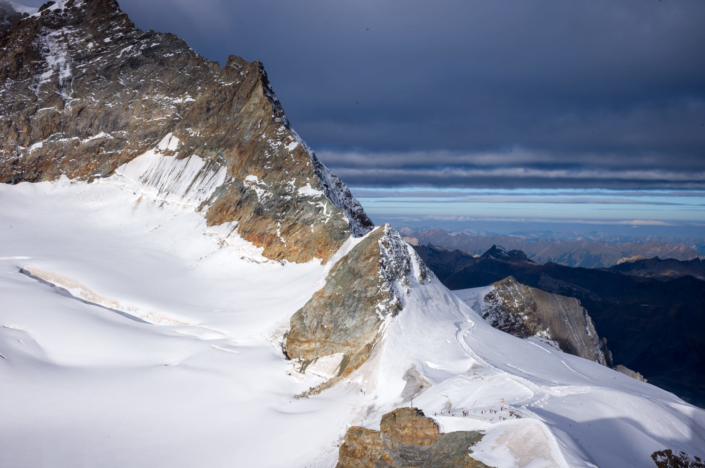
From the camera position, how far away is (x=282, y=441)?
1856cm

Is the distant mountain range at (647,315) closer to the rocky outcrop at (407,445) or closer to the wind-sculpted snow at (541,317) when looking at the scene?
the wind-sculpted snow at (541,317)

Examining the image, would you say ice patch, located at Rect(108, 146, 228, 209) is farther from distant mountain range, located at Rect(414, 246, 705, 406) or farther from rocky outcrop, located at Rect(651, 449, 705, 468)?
distant mountain range, located at Rect(414, 246, 705, 406)

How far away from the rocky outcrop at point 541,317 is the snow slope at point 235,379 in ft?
41.8

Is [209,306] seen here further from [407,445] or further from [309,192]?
[407,445]

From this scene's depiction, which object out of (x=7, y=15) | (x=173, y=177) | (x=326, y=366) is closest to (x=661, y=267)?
(x=326, y=366)

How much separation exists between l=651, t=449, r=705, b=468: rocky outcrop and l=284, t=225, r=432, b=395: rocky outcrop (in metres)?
15.1

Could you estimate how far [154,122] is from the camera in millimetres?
51562

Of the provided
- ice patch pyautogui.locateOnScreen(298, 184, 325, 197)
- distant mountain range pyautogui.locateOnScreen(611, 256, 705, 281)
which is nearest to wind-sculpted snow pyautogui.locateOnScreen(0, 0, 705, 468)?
ice patch pyautogui.locateOnScreen(298, 184, 325, 197)

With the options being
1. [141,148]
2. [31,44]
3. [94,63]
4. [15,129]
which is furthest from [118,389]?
[31,44]

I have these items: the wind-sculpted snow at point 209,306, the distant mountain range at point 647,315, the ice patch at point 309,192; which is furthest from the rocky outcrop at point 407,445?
the distant mountain range at point 647,315

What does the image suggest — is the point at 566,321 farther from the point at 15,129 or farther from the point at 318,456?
the point at 15,129

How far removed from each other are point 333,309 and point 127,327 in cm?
1610

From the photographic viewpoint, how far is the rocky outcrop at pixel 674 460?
42.2 ft

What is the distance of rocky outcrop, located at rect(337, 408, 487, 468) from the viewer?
12.0 m
